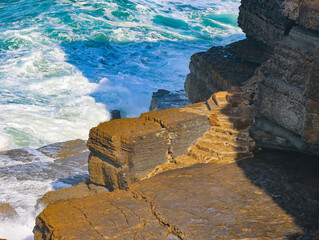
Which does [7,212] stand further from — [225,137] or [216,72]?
[216,72]

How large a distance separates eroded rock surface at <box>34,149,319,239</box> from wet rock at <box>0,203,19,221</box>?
63.5 inches

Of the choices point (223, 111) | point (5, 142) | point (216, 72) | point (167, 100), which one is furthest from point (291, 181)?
point (5, 142)

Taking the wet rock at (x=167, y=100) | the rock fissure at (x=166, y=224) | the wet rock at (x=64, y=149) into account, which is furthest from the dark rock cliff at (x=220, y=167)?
the wet rock at (x=167, y=100)

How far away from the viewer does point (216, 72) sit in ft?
22.3

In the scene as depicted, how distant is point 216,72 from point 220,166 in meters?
2.38

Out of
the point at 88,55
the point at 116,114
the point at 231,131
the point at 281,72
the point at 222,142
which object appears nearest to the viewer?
the point at 281,72

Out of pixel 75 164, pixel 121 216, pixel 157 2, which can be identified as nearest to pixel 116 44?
pixel 157 2

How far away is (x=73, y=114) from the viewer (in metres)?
11.9

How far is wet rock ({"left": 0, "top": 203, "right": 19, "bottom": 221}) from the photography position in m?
5.23

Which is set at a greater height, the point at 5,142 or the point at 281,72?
the point at 281,72

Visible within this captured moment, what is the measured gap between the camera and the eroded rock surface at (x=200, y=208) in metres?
3.48

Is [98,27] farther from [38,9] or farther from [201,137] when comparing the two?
[201,137]

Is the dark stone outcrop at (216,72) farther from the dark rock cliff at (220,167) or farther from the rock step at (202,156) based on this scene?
the rock step at (202,156)

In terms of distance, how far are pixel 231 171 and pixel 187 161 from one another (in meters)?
0.55
